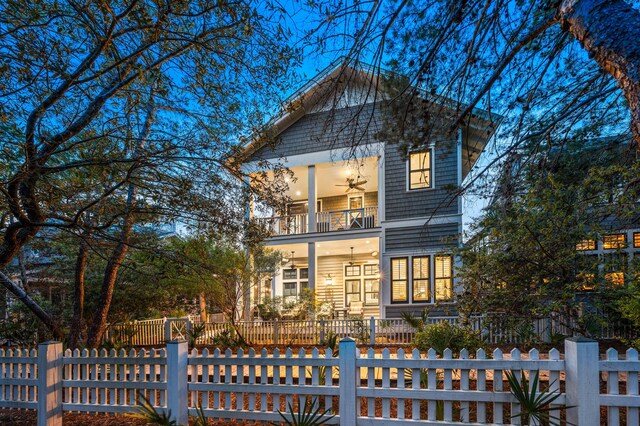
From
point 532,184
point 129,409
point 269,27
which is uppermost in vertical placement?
point 269,27

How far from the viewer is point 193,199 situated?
5.57 metres

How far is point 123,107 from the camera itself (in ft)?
17.8

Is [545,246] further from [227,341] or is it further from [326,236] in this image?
[326,236]

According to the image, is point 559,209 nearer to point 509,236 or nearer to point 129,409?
point 509,236

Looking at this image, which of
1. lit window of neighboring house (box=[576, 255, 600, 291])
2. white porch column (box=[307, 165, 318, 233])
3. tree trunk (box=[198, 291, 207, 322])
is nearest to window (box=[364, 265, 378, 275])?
white porch column (box=[307, 165, 318, 233])

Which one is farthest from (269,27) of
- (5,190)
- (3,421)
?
(3,421)

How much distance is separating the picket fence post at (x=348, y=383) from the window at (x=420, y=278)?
432 inches

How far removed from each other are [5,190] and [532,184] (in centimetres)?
746

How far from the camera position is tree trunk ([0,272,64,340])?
24.9ft

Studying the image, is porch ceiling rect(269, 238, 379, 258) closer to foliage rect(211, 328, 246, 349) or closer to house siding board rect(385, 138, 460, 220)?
house siding board rect(385, 138, 460, 220)

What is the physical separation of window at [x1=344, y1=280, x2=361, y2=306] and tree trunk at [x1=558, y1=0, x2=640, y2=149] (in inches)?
667

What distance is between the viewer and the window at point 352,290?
2012 centimetres

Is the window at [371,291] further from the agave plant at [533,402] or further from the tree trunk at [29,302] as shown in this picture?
the agave plant at [533,402]

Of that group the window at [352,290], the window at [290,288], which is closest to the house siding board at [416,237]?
the window at [352,290]
